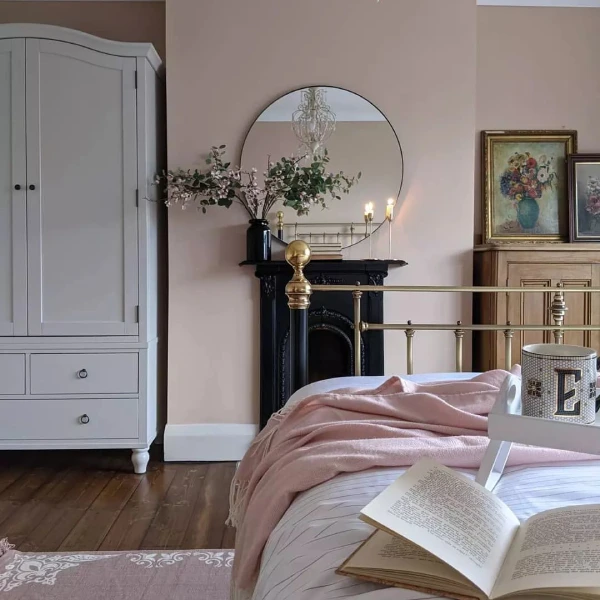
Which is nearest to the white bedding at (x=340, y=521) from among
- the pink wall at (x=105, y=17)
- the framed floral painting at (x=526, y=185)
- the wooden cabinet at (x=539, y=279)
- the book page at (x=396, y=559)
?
the book page at (x=396, y=559)

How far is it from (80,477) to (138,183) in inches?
59.5

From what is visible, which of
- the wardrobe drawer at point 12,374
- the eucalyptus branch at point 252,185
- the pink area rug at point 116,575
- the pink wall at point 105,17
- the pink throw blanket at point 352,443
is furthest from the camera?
the pink wall at point 105,17

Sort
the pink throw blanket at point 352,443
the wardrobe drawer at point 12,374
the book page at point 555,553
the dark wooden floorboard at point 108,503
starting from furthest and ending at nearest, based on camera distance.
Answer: the wardrobe drawer at point 12,374 < the dark wooden floorboard at point 108,503 < the pink throw blanket at point 352,443 < the book page at point 555,553

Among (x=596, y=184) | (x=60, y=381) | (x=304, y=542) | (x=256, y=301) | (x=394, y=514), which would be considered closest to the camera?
(x=394, y=514)

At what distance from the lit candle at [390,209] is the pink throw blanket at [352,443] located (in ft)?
5.85

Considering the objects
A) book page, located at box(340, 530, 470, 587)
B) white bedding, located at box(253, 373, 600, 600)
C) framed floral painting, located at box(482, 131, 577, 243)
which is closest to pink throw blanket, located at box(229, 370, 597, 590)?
white bedding, located at box(253, 373, 600, 600)

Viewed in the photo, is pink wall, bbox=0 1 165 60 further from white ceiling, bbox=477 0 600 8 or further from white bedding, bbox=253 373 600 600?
white bedding, bbox=253 373 600 600

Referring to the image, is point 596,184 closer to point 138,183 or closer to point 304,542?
point 138,183

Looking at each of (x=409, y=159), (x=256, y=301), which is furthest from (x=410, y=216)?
(x=256, y=301)

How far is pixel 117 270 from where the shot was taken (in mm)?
3053

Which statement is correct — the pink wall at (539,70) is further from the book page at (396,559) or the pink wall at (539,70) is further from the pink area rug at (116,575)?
the book page at (396,559)

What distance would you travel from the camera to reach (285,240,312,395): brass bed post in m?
2.06

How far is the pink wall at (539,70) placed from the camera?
363cm

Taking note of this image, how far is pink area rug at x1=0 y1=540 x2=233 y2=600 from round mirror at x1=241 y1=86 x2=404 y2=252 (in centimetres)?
175
